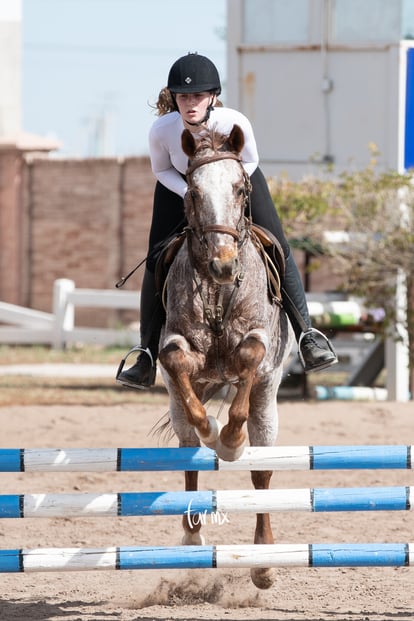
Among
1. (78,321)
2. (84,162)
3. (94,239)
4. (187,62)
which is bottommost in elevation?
(78,321)

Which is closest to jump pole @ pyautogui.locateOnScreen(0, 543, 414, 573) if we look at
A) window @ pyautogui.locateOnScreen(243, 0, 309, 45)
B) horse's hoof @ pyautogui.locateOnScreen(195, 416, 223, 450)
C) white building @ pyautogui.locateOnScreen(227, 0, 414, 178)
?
horse's hoof @ pyautogui.locateOnScreen(195, 416, 223, 450)

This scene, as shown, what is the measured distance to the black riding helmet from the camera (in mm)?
5355

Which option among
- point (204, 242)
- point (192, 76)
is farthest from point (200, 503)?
point (192, 76)

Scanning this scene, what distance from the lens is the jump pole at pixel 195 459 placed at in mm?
5316

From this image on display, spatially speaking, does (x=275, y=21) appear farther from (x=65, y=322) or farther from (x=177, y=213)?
(x=177, y=213)

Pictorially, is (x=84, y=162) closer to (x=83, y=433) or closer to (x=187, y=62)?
(x=83, y=433)

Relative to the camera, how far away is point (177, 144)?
561 cm

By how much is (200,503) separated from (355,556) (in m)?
0.72

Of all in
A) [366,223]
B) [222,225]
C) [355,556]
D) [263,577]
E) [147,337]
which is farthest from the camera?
[366,223]

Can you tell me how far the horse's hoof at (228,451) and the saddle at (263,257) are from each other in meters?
0.86

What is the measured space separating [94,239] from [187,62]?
53.1 feet

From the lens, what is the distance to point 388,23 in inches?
508

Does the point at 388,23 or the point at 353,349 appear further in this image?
the point at 353,349

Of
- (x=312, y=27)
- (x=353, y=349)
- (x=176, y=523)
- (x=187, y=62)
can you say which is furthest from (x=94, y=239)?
(x=187, y=62)
